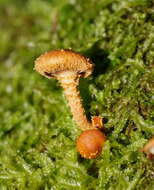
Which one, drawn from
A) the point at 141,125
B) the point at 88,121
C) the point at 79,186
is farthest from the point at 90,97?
the point at 79,186

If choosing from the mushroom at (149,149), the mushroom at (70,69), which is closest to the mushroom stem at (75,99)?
the mushroom at (70,69)

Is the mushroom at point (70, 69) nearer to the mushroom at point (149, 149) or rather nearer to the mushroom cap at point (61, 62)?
the mushroom cap at point (61, 62)

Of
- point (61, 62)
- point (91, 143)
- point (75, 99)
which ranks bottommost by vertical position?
point (91, 143)

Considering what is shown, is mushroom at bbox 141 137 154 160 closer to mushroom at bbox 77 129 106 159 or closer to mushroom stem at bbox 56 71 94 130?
mushroom at bbox 77 129 106 159

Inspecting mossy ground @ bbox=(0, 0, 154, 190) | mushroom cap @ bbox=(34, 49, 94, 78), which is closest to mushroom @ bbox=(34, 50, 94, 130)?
mushroom cap @ bbox=(34, 49, 94, 78)

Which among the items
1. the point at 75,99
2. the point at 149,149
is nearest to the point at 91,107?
the point at 75,99

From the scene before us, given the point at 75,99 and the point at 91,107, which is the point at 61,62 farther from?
the point at 91,107

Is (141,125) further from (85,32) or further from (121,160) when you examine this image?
(85,32)
